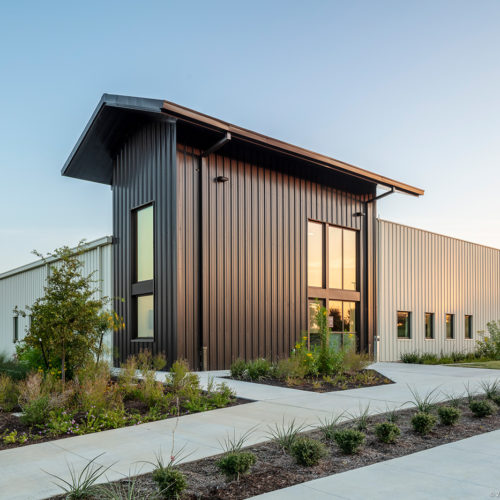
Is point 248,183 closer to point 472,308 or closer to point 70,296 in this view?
point 70,296

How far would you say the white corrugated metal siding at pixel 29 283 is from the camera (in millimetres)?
16312

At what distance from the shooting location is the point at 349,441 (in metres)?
5.02

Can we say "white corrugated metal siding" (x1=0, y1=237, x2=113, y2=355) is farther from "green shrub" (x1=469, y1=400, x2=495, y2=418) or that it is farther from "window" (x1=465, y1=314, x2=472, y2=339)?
"window" (x1=465, y1=314, x2=472, y2=339)

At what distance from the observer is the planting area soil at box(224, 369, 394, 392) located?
Answer: 31.9ft

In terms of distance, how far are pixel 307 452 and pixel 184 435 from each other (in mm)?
1890

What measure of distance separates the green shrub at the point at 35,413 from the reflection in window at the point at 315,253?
1020 centimetres

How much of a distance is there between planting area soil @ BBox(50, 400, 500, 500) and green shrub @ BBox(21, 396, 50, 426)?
2388mm

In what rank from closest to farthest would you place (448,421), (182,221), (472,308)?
(448,421), (182,221), (472,308)

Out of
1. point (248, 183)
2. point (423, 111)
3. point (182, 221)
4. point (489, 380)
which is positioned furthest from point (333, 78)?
point (489, 380)

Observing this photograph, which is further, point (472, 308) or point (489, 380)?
point (472, 308)

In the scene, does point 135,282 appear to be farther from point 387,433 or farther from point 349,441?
point 349,441

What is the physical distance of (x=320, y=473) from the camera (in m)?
4.48

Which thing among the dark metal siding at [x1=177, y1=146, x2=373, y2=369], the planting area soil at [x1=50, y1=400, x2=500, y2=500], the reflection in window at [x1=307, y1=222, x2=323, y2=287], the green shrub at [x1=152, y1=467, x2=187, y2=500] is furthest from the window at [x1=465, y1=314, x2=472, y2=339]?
the green shrub at [x1=152, y1=467, x2=187, y2=500]

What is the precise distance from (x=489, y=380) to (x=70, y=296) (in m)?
8.53
